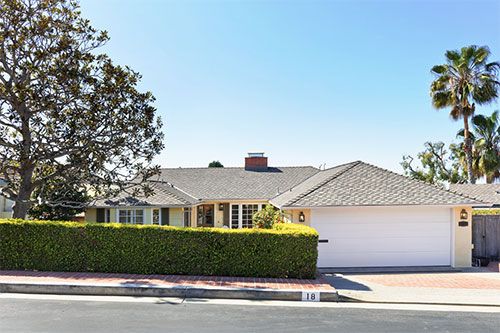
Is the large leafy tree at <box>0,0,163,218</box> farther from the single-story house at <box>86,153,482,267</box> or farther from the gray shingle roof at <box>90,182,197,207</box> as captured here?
the single-story house at <box>86,153,482,267</box>

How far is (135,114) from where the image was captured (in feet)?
45.0

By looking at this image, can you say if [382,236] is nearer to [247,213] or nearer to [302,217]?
[302,217]

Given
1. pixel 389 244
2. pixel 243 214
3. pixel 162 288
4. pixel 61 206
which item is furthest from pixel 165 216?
pixel 389 244

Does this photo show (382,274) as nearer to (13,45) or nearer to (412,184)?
(412,184)

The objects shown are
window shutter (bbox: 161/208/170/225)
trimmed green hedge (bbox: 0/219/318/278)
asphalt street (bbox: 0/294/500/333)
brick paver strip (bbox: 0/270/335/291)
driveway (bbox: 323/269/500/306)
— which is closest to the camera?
asphalt street (bbox: 0/294/500/333)

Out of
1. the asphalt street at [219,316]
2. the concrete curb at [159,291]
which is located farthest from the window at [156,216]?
the asphalt street at [219,316]

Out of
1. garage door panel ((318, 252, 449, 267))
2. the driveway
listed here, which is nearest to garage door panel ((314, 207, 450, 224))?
garage door panel ((318, 252, 449, 267))

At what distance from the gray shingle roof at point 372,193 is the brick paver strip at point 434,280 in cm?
253

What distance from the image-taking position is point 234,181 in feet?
82.2

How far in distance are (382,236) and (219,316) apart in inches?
321

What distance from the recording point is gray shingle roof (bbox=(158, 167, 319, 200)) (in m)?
22.9

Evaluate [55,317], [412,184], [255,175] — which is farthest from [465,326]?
[255,175]

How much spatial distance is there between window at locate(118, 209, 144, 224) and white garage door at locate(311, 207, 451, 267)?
8293 millimetres

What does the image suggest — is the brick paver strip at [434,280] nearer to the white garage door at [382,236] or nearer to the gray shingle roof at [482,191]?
the white garage door at [382,236]
